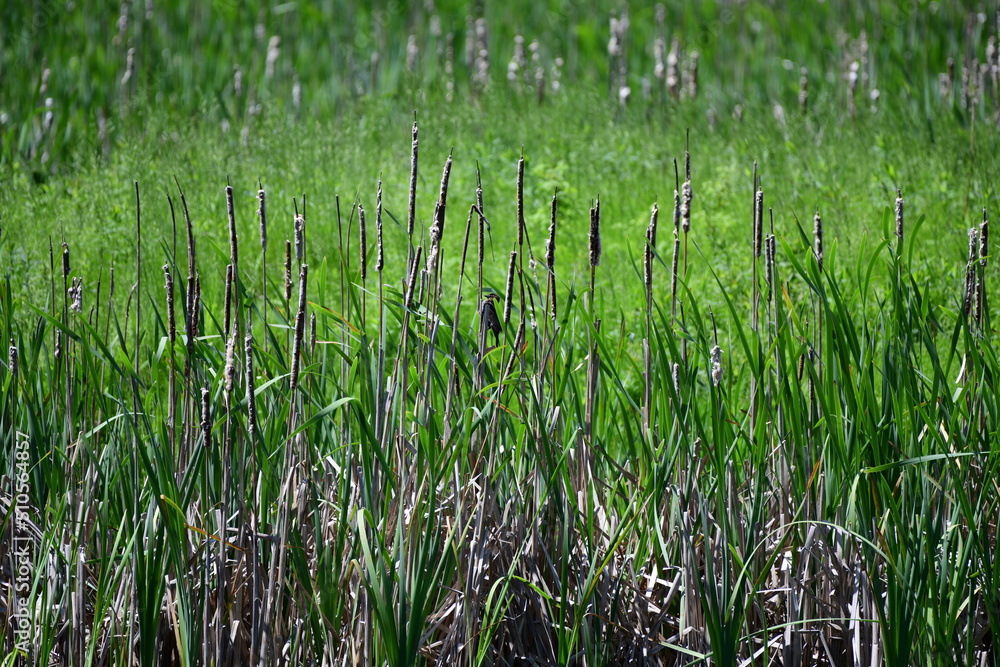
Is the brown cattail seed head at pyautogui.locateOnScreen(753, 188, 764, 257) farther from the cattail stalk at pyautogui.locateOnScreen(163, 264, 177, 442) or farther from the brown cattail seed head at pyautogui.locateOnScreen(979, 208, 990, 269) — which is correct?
the cattail stalk at pyautogui.locateOnScreen(163, 264, 177, 442)

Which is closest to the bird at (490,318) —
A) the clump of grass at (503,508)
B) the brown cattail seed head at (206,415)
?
the clump of grass at (503,508)

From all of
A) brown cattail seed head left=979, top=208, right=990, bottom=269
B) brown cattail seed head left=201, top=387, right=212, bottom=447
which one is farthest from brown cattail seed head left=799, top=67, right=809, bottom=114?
brown cattail seed head left=201, top=387, right=212, bottom=447

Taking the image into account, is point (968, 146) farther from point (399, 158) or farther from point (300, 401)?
point (300, 401)

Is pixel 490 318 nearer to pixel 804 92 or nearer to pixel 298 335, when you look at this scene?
pixel 298 335

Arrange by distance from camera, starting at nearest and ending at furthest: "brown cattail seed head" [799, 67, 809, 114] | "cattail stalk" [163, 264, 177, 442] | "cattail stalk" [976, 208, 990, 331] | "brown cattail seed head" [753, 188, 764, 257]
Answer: "cattail stalk" [163, 264, 177, 442] → "brown cattail seed head" [753, 188, 764, 257] → "cattail stalk" [976, 208, 990, 331] → "brown cattail seed head" [799, 67, 809, 114]

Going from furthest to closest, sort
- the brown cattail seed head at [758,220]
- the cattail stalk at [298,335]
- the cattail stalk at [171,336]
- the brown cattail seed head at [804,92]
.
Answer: the brown cattail seed head at [804,92], the brown cattail seed head at [758,220], the cattail stalk at [171,336], the cattail stalk at [298,335]

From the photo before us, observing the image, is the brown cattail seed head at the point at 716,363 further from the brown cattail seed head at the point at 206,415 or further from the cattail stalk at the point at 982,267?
the brown cattail seed head at the point at 206,415

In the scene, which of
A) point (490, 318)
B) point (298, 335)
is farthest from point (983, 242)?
point (298, 335)

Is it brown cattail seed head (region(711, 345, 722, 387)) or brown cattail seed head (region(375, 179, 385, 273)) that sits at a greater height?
brown cattail seed head (region(375, 179, 385, 273))

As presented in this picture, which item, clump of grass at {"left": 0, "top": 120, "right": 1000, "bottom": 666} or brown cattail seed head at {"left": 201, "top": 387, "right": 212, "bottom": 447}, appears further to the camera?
clump of grass at {"left": 0, "top": 120, "right": 1000, "bottom": 666}

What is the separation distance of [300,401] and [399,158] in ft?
9.16

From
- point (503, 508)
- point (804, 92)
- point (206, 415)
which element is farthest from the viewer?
point (804, 92)

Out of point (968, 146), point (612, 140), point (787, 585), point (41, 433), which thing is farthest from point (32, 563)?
point (968, 146)

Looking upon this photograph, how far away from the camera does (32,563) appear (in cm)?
183
